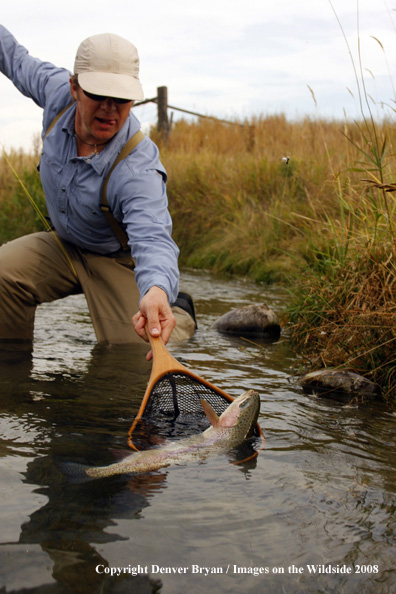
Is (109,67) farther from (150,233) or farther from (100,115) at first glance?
(150,233)

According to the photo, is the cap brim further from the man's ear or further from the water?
the water

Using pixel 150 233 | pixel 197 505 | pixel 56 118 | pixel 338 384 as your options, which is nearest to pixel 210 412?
pixel 197 505

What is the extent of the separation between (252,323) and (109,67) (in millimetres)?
2959

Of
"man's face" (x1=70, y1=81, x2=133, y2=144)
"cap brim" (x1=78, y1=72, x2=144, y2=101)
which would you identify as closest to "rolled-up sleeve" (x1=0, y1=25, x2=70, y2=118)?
"man's face" (x1=70, y1=81, x2=133, y2=144)

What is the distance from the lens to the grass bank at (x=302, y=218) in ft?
14.5

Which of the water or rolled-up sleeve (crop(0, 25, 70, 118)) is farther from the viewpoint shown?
rolled-up sleeve (crop(0, 25, 70, 118))

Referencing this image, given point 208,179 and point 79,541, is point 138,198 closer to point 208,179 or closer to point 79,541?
point 79,541

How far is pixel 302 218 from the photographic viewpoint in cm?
950

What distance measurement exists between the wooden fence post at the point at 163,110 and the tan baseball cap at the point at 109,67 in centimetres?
1174

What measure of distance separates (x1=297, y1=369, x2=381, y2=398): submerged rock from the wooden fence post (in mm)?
12059

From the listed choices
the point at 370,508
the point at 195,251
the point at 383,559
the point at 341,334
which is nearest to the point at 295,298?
the point at 341,334

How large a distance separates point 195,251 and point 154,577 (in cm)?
919

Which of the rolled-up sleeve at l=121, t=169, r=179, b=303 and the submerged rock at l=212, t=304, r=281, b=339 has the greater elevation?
the rolled-up sleeve at l=121, t=169, r=179, b=303

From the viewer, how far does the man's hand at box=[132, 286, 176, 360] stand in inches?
127
